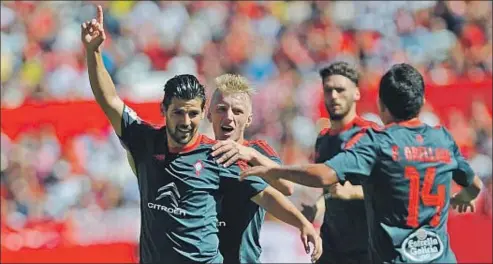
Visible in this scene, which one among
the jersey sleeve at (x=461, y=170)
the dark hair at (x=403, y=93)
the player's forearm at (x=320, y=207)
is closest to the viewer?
the dark hair at (x=403, y=93)

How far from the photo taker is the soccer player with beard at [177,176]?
6.68 meters

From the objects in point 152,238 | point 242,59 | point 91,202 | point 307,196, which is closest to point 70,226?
point 91,202

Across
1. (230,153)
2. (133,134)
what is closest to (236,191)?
(133,134)

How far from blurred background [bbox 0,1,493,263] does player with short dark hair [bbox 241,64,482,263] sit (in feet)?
15.9

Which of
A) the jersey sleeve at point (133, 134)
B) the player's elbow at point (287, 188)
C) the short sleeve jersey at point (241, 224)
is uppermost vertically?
the jersey sleeve at point (133, 134)

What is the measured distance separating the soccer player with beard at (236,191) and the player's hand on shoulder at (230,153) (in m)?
0.90

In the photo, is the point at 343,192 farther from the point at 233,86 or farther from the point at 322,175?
the point at 322,175

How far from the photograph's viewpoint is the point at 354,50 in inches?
662

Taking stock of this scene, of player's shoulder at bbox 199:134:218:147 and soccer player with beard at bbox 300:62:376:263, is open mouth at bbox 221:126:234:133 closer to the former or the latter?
player's shoulder at bbox 199:134:218:147

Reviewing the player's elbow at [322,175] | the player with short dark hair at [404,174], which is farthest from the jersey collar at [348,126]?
the player's elbow at [322,175]

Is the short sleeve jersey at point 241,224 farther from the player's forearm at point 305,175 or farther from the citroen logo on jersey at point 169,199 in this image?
the player's forearm at point 305,175

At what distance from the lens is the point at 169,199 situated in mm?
6691

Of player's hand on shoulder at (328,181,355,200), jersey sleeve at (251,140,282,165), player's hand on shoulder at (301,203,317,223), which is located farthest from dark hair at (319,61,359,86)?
jersey sleeve at (251,140,282,165)

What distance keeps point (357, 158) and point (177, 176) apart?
51.1 inches
